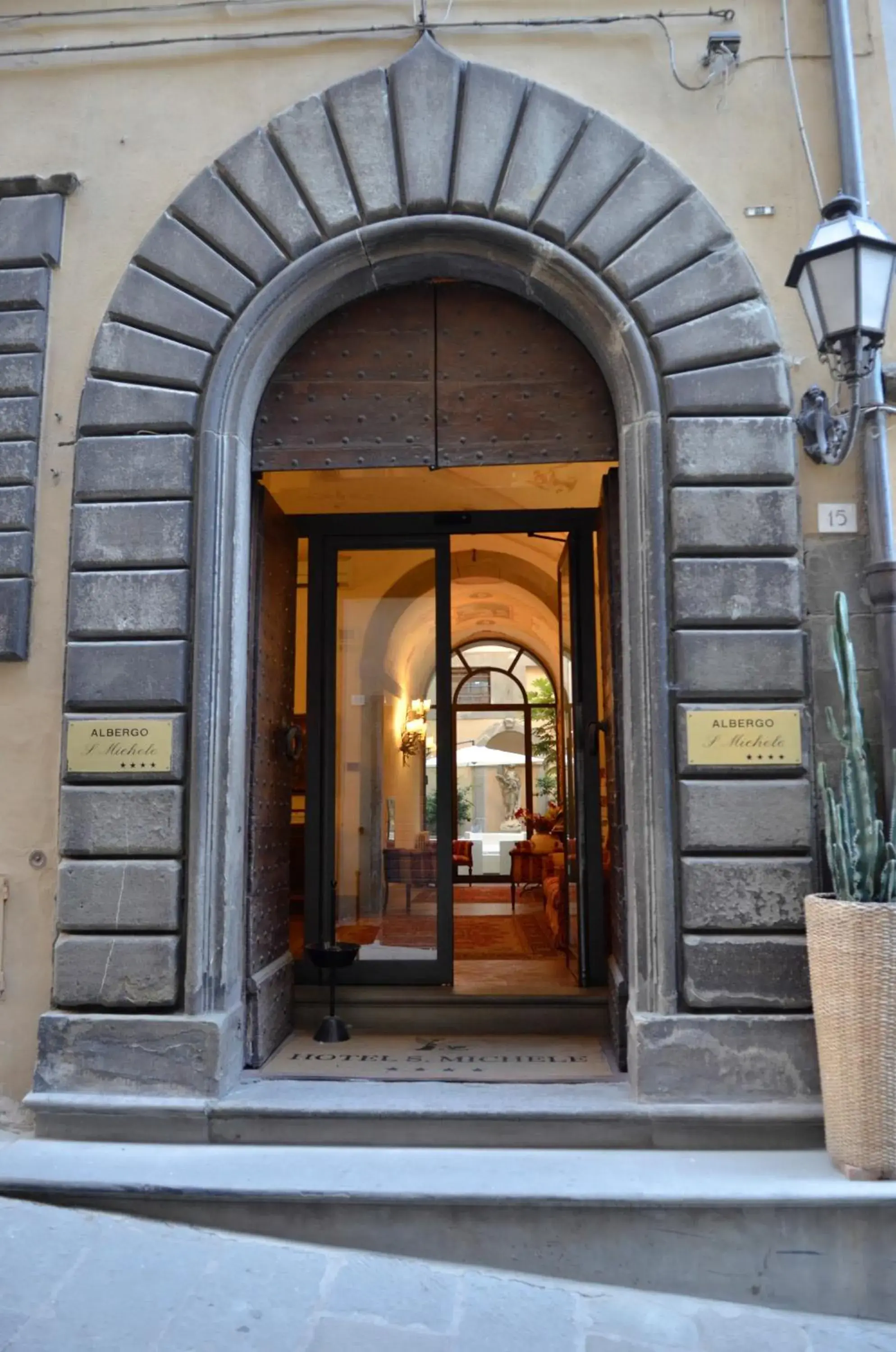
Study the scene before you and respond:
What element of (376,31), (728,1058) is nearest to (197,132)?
(376,31)

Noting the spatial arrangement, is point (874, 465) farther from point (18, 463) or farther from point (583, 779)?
point (18, 463)

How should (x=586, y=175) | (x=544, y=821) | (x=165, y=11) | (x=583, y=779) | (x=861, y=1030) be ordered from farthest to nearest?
1. (x=544, y=821)
2. (x=583, y=779)
3. (x=165, y=11)
4. (x=586, y=175)
5. (x=861, y=1030)

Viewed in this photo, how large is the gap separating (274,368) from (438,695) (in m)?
2.05

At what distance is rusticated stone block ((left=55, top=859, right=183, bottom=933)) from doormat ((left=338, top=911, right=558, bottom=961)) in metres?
1.56

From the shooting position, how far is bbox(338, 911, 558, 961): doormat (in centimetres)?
536

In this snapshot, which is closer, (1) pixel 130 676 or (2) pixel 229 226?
(1) pixel 130 676

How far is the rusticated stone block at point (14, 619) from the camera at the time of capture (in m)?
4.30

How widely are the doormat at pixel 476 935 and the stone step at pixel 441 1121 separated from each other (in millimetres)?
1467

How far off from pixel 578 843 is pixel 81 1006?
2754mm

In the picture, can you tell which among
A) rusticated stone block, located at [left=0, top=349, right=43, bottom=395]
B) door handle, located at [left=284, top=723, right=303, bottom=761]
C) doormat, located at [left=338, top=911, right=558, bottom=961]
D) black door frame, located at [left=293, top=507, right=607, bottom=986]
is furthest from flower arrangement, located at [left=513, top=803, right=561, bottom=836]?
rusticated stone block, located at [left=0, top=349, right=43, bottom=395]

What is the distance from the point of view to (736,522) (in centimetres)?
410

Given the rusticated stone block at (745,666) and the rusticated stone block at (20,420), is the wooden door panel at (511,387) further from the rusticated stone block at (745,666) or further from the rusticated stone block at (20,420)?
the rusticated stone block at (20,420)

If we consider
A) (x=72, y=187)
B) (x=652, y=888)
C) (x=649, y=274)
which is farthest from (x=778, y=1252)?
(x=72, y=187)

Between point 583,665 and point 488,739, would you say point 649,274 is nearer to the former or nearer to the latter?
point 583,665
